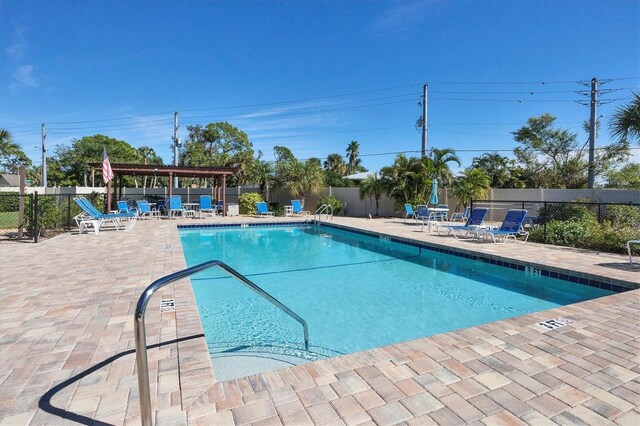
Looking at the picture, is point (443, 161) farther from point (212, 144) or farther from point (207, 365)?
point (212, 144)

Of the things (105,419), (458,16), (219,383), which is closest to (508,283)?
(219,383)

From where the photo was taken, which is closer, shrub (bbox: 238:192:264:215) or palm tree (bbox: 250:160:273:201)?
shrub (bbox: 238:192:264:215)

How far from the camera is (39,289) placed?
4.75 metres

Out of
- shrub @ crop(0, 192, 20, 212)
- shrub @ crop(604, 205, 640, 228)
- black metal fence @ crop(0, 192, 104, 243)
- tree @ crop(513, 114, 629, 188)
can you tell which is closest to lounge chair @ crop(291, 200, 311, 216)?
black metal fence @ crop(0, 192, 104, 243)

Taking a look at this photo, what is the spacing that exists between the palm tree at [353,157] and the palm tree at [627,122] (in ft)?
132

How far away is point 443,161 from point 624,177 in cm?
1520

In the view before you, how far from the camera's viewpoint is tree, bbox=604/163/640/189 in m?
22.7

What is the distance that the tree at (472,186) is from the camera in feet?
55.6

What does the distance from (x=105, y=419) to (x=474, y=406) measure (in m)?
2.16

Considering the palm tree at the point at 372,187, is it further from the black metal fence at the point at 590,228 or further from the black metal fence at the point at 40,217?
the black metal fence at the point at 40,217

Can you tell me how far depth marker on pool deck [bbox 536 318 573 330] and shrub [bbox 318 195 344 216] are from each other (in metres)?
16.7

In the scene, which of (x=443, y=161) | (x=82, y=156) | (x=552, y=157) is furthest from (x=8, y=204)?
(x=552, y=157)

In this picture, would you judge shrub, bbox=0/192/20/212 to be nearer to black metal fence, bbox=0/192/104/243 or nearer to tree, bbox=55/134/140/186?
black metal fence, bbox=0/192/104/243

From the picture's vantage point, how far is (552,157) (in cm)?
2697
